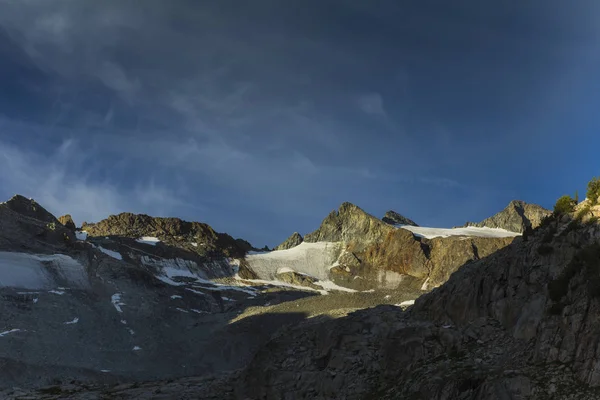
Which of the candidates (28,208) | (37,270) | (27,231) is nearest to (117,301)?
(37,270)

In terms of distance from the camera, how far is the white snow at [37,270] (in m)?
117

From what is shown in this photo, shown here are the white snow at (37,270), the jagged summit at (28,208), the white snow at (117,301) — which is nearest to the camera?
the white snow at (37,270)

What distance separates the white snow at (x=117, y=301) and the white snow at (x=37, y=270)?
24.2ft

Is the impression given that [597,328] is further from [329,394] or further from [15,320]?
[15,320]

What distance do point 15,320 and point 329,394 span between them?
295ft

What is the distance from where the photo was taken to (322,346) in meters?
33.2

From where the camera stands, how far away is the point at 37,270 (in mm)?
124000

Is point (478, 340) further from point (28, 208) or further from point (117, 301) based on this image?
point (28, 208)

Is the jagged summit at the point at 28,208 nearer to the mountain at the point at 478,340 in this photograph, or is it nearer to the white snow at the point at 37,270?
the white snow at the point at 37,270

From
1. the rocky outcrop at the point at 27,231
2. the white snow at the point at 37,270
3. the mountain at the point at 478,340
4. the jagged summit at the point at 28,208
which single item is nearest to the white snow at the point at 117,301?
the white snow at the point at 37,270

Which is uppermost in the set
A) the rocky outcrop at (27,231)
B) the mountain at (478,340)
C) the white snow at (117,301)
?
the rocky outcrop at (27,231)

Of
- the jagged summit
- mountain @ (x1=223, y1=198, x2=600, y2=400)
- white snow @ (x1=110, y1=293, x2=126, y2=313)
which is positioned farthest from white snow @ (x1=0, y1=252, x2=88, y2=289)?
mountain @ (x1=223, y1=198, x2=600, y2=400)

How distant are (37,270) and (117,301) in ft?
62.8

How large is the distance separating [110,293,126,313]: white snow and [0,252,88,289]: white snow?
738cm
